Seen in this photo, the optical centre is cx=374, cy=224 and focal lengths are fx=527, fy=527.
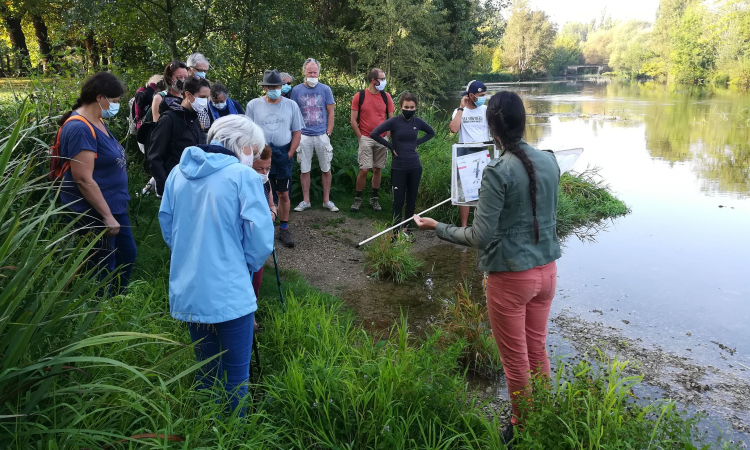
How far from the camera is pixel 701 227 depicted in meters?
7.66

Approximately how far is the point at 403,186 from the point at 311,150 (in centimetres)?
139

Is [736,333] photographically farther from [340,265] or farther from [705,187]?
[705,187]

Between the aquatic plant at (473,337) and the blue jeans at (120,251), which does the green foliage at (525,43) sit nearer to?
the aquatic plant at (473,337)

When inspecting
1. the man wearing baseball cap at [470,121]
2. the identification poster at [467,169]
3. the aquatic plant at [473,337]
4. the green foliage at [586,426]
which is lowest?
the aquatic plant at [473,337]

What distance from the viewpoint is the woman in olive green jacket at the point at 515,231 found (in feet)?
8.25

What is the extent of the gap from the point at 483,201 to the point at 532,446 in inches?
43.8

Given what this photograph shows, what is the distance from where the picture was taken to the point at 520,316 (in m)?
2.63

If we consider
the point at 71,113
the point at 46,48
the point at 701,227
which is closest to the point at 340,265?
the point at 71,113

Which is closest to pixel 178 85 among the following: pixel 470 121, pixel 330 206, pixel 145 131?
pixel 145 131

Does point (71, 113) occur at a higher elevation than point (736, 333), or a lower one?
higher

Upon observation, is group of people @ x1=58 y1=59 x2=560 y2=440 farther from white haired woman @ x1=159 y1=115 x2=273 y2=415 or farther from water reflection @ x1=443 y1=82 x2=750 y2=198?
water reflection @ x1=443 y1=82 x2=750 y2=198

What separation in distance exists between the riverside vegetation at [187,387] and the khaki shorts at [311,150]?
10.9 feet

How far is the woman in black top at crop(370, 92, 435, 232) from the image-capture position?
20.3 ft

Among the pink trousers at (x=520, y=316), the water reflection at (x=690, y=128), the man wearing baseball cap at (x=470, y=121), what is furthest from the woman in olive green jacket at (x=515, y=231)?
the water reflection at (x=690, y=128)
